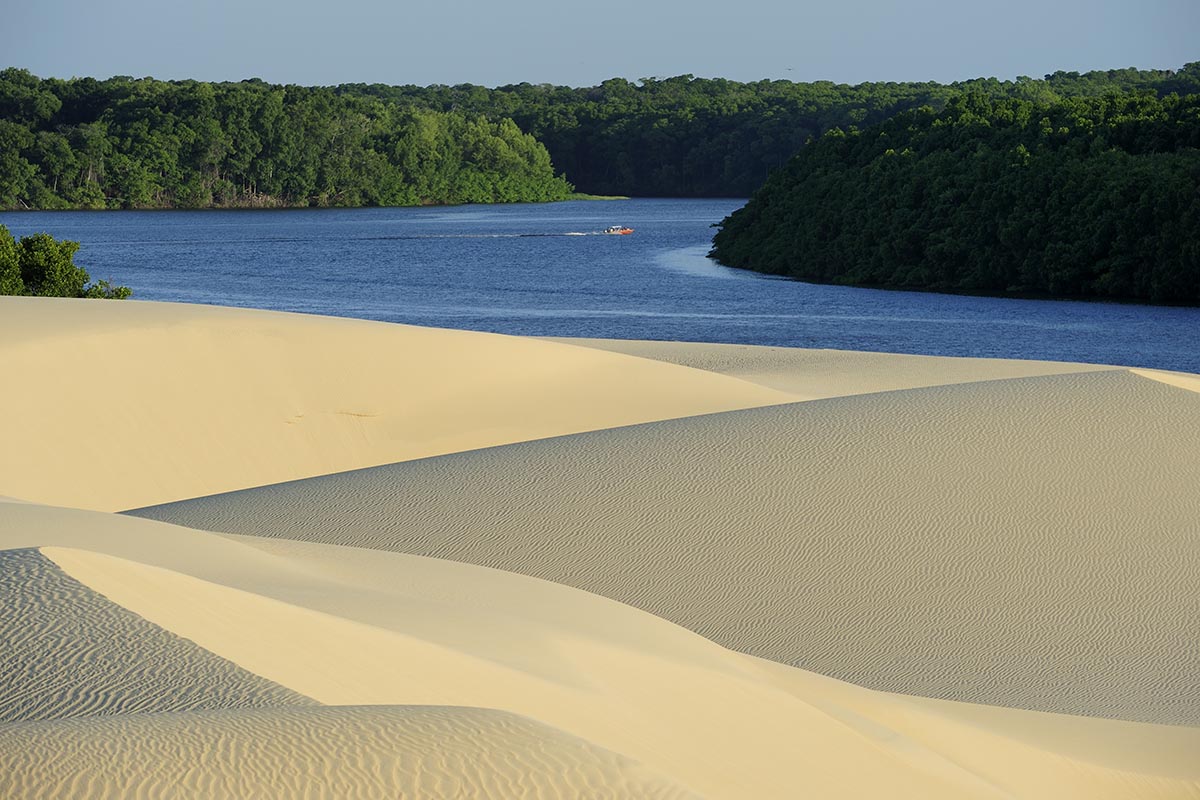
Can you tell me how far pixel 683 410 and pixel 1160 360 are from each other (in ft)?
70.3

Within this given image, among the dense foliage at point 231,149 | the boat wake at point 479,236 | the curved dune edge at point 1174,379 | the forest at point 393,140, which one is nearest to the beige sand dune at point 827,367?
the curved dune edge at point 1174,379

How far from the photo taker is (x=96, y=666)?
5082 mm

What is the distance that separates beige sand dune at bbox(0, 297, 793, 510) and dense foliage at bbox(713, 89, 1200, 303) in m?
32.4

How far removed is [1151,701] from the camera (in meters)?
9.55

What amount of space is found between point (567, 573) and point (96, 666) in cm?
683

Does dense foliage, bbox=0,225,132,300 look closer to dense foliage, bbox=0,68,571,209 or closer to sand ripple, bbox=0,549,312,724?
sand ripple, bbox=0,549,312,724

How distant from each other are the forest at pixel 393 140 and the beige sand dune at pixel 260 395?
8694 cm

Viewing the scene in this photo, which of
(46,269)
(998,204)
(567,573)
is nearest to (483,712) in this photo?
(567,573)

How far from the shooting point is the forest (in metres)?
105

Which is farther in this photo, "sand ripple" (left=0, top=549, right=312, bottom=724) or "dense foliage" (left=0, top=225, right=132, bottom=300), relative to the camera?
"dense foliage" (left=0, top=225, right=132, bottom=300)

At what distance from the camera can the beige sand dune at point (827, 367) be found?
2334 centimetres

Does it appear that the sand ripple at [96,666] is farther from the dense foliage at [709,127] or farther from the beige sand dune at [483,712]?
the dense foliage at [709,127]

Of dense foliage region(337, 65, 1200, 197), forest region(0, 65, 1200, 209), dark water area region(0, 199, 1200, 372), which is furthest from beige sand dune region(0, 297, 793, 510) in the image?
dense foliage region(337, 65, 1200, 197)

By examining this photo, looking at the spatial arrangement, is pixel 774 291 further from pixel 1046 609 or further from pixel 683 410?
pixel 1046 609
